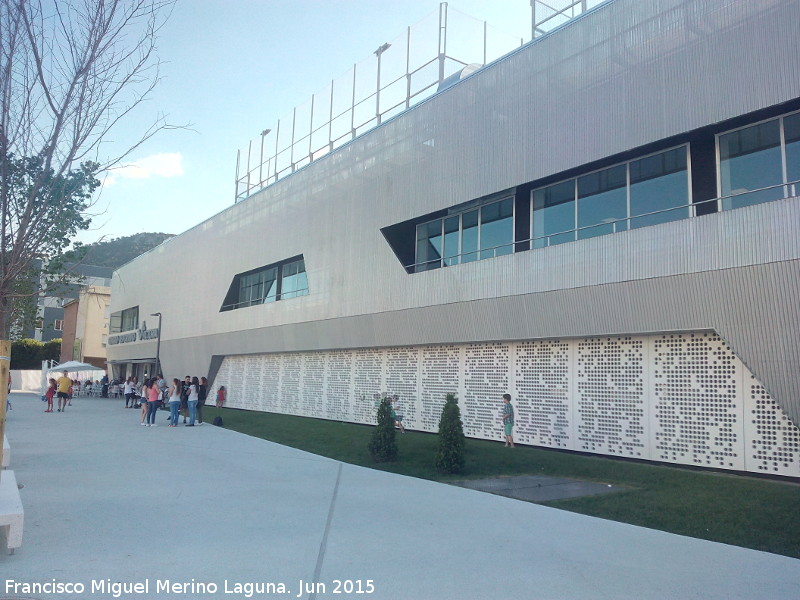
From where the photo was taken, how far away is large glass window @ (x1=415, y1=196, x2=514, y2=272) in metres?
17.8

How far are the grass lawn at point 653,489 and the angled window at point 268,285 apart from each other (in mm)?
Answer: 10619

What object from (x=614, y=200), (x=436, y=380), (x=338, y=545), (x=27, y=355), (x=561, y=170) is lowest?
(x=338, y=545)

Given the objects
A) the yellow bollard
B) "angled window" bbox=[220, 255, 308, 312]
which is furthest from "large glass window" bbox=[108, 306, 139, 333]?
the yellow bollard

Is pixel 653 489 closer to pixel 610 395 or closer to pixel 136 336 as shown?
pixel 610 395

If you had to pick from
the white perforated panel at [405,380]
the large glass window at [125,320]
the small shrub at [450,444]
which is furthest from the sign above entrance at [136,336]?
the small shrub at [450,444]

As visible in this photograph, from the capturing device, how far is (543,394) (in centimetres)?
1623

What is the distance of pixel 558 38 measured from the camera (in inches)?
616

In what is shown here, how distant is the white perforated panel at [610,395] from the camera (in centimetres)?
1223

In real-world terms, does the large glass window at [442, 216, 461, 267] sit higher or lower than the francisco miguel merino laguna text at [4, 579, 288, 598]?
higher

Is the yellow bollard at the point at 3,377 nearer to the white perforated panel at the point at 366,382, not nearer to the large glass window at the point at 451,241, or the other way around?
the large glass window at the point at 451,241

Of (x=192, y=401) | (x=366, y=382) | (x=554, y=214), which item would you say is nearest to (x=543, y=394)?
(x=554, y=214)

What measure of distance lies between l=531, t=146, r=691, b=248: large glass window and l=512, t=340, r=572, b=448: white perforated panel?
2846mm

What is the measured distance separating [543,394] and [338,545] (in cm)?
1013

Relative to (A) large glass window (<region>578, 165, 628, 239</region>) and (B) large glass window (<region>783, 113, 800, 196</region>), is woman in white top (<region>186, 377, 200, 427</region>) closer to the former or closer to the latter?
(A) large glass window (<region>578, 165, 628, 239</region>)
